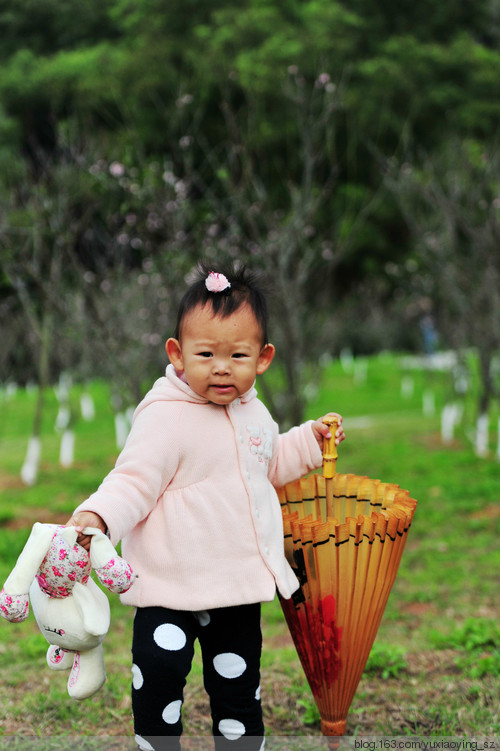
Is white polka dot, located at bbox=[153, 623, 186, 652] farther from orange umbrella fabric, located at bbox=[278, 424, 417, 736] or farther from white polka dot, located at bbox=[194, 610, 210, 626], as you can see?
orange umbrella fabric, located at bbox=[278, 424, 417, 736]

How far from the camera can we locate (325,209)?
11703 millimetres

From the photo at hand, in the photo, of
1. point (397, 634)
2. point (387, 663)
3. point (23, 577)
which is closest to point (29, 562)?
point (23, 577)

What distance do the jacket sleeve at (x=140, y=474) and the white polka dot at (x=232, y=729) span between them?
1.97ft

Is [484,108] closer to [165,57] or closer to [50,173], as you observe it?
[165,57]

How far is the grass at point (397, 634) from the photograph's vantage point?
2.50 metres

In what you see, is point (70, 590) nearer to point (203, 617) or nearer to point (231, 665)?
point (203, 617)

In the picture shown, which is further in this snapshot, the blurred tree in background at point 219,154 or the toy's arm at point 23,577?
the blurred tree in background at point 219,154

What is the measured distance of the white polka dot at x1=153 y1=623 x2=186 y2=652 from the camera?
5.96ft

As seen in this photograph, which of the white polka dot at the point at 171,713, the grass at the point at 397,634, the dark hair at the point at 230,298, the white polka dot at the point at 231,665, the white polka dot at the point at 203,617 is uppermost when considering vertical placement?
the dark hair at the point at 230,298

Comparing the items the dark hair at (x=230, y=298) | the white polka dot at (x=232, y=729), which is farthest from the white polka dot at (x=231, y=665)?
the dark hair at (x=230, y=298)

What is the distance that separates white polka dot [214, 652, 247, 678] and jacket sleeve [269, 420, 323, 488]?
1.63 ft

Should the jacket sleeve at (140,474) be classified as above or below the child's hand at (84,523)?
above

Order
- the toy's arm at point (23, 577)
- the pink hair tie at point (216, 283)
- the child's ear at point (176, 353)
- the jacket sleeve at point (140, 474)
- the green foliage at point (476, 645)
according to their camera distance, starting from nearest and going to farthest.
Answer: the toy's arm at point (23, 577) < the jacket sleeve at point (140, 474) < the pink hair tie at point (216, 283) < the child's ear at point (176, 353) < the green foliage at point (476, 645)

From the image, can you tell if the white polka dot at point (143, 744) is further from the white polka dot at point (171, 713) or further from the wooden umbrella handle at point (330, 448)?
the wooden umbrella handle at point (330, 448)
